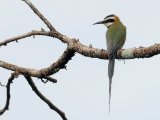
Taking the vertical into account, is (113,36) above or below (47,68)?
above

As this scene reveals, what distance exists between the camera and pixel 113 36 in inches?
245

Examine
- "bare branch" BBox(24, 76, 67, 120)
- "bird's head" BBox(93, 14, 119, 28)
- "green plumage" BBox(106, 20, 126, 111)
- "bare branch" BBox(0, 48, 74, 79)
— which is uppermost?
"bird's head" BBox(93, 14, 119, 28)

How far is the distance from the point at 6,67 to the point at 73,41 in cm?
88

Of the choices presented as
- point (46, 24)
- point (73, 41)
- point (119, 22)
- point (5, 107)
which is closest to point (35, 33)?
point (46, 24)

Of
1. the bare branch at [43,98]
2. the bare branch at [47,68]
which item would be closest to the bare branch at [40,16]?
the bare branch at [47,68]

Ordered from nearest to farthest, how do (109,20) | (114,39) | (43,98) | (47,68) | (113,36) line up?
(47,68) → (43,98) → (114,39) → (113,36) → (109,20)

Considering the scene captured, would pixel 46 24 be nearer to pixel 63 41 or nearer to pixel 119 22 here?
pixel 63 41

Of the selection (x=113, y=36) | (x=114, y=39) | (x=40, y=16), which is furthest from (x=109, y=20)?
(x=40, y=16)

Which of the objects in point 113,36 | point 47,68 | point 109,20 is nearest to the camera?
point 47,68

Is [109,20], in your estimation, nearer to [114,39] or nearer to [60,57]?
[114,39]

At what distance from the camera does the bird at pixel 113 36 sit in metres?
5.23

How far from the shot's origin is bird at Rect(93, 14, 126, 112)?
5.23m

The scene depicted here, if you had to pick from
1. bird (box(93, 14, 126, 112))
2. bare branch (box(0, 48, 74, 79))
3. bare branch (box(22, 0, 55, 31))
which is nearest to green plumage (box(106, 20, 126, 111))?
bird (box(93, 14, 126, 112))

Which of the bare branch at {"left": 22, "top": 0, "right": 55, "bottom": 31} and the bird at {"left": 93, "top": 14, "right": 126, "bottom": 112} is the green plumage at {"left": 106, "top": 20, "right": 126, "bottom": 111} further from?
the bare branch at {"left": 22, "top": 0, "right": 55, "bottom": 31}
